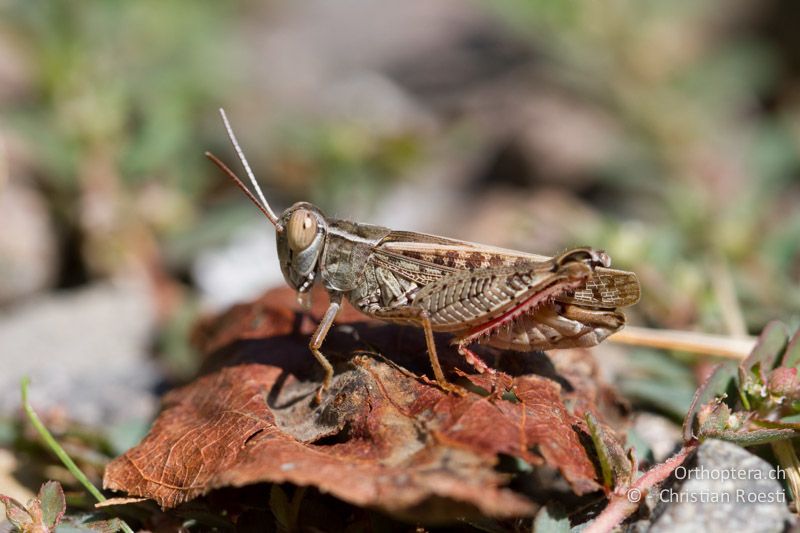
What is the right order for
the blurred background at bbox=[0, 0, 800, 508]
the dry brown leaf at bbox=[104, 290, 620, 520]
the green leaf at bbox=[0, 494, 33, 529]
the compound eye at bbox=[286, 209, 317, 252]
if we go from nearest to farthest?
the dry brown leaf at bbox=[104, 290, 620, 520] < the green leaf at bbox=[0, 494, 33, 529] < the compound eye at bbox=[286, 209, 317, 252] < the blurred background at bbox=[0, 0, 800, 508]

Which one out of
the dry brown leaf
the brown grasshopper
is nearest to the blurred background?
the dry brown leaf

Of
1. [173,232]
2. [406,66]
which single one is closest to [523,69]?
[406,66]

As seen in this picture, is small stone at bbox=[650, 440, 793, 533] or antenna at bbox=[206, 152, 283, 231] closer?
small stone at bbox=[650, 440, 793, 533]

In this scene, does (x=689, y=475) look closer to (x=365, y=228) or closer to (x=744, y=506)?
(x=744, y=506)

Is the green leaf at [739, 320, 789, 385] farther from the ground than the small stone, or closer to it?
farther from the ground

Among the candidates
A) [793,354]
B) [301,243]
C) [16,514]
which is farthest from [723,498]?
[16,514]

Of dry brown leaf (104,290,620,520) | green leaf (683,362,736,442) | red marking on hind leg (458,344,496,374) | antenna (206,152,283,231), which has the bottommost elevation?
dry brown leaf (104,290,620,520)

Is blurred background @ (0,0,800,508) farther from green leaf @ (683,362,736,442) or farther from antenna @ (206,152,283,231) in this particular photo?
antenna @ (206,152,283,231)
